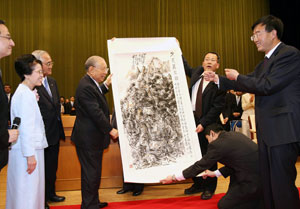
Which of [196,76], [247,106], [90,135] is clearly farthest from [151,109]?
[247,106]

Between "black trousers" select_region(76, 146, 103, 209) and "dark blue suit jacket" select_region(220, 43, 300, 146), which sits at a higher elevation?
"dark blue suit jacket" select_region(220, 43, 300, 146)

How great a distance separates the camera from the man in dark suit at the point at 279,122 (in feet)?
6.49

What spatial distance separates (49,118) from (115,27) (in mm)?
7322

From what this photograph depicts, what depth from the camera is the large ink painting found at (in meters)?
2.81

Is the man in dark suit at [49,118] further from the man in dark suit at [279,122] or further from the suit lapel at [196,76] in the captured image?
the man in dark suit at [279,122]

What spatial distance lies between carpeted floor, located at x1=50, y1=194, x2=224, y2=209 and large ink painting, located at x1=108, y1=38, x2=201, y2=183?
0.47 metres

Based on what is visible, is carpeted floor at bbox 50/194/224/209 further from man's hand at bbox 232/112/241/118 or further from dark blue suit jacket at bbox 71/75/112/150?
man's hand at bbox 232/112/241/118

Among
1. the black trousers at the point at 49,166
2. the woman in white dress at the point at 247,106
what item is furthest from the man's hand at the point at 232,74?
the woman in white dress at the point at 247,106

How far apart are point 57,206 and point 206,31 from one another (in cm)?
865

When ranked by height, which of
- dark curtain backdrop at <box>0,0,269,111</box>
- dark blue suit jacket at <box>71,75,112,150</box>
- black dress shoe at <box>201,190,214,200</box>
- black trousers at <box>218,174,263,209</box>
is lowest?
black dress shoe at <box>201,190,214,200</box>

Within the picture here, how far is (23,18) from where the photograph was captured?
30.9 ft

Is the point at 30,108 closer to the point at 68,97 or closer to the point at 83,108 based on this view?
the point at 83,108

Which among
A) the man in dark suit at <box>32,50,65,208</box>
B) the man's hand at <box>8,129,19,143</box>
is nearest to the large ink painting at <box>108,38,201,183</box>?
the man in dark suit at <box>32,50,65,208</box>

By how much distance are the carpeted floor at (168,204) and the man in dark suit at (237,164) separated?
0.29 meters
